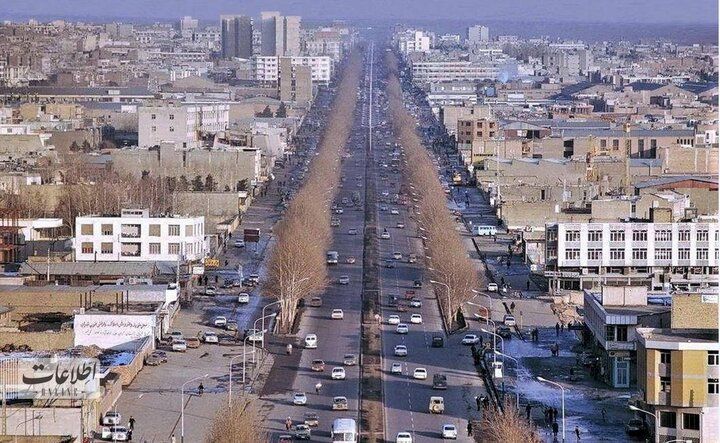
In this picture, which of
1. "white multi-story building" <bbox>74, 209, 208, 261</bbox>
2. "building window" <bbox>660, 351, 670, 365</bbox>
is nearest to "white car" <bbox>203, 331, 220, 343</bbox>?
"white multi-story building" <bbox>74, 209, 208, 261</bbox>

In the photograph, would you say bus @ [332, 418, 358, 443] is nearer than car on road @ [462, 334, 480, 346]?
Yes

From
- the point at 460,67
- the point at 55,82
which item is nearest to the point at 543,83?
the point at 460,67

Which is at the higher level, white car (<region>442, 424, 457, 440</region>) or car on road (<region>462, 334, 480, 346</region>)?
white car (<region>442, 424, 457, 440</region>)

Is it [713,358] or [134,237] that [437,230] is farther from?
[713,358]

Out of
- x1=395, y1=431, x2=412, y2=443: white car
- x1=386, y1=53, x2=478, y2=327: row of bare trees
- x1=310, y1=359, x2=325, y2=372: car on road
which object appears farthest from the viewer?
x1=386, y1=53, x2=478, y2=327: row of bare trees

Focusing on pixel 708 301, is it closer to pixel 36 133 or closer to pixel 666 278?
pixel 666 278

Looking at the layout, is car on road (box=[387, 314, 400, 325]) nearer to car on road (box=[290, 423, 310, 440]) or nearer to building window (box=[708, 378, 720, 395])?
car on road (box=[290, 423, 310, 440])
